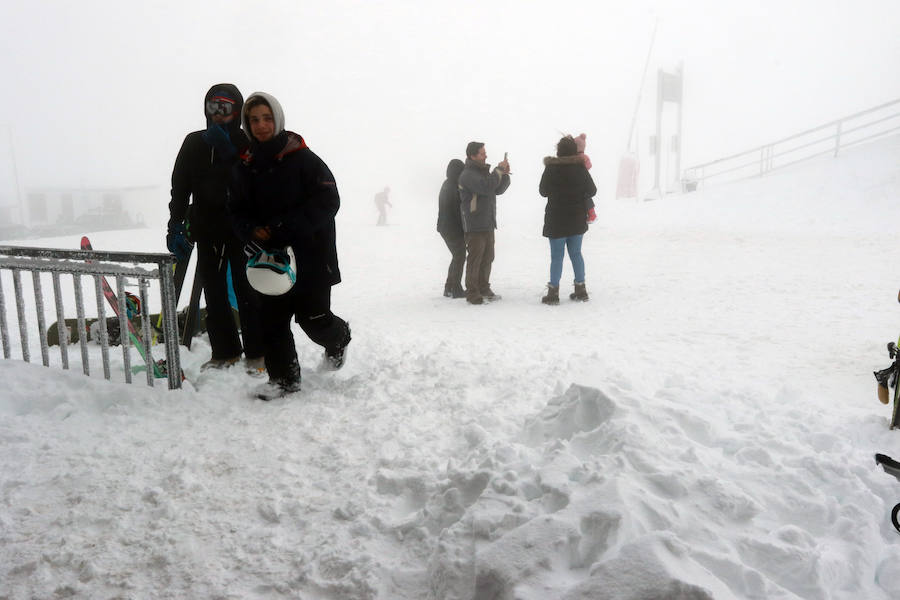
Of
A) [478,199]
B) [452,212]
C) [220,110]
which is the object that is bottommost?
[452,212]

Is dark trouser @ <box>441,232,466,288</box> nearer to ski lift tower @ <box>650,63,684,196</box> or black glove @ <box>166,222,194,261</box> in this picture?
black glove @ <box>166,222,194,261</box>

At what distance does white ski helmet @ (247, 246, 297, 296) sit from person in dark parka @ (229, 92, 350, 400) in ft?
0.26

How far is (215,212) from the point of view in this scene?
414 cm

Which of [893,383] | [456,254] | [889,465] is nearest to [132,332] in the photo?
[456,254]

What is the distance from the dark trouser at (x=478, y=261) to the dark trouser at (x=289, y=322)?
3.31 metres

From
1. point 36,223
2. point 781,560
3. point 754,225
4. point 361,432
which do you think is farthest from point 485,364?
point 36,223

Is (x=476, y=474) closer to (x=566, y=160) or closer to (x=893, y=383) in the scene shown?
(x=893, y=383)

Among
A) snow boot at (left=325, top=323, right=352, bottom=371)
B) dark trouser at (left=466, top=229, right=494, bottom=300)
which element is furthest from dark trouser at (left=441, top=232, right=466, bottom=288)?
snow boot at (left=325, top=323, right=352, bottom=371)

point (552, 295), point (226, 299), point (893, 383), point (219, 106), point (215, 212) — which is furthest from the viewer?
point (552, 295)

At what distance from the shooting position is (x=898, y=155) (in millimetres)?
14594

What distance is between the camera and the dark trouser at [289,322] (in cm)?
367

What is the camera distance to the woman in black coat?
22.3 ft

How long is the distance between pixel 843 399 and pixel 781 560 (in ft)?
7.51

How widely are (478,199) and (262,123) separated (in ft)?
12.1
